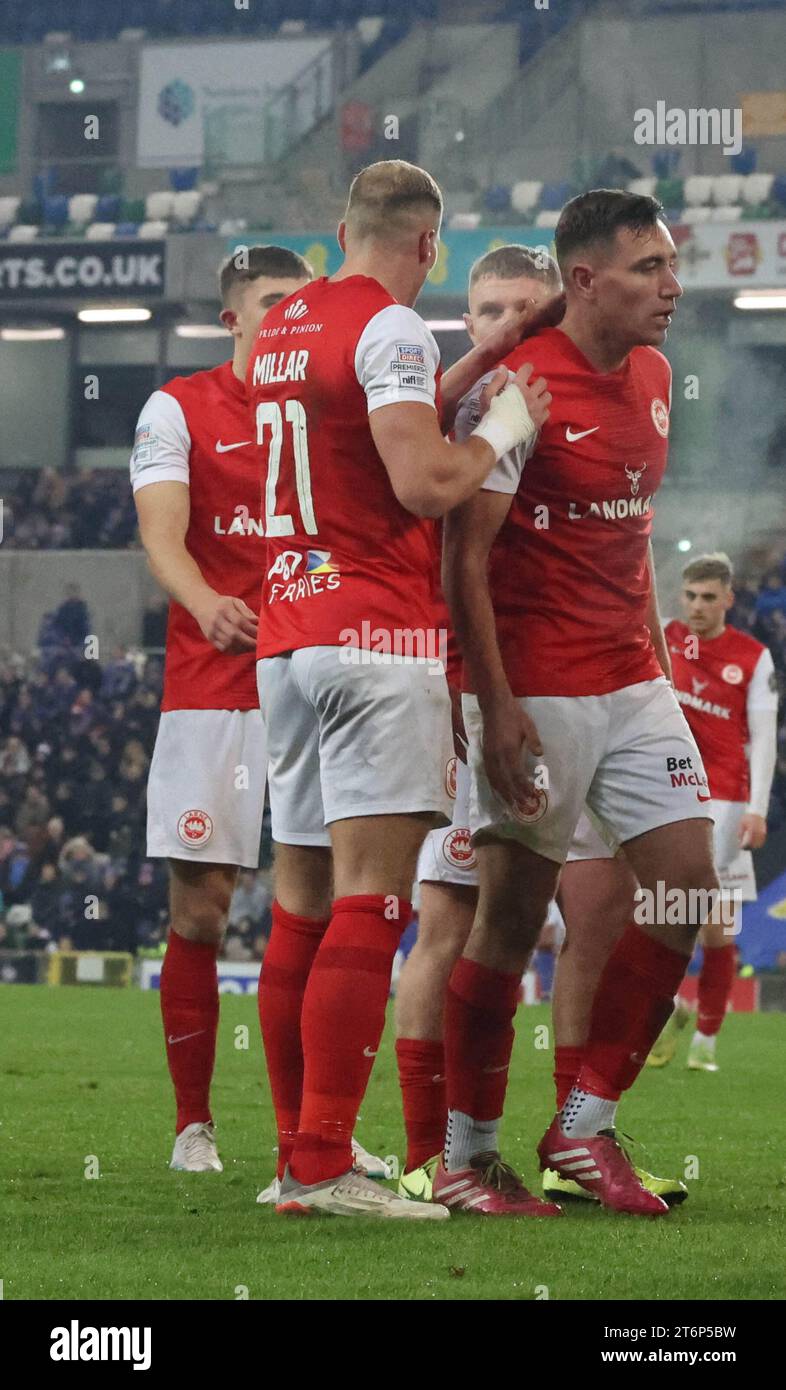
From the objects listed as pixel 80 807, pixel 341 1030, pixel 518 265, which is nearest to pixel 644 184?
pixel 80 807

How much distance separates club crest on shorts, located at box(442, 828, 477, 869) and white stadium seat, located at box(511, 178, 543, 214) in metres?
20.7

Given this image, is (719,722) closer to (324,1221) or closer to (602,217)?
(602,217)

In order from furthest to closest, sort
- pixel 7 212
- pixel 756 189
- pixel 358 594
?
pixel 7 212 → pixel 756 189 → pixel 358 594

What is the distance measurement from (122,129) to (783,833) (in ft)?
52.6

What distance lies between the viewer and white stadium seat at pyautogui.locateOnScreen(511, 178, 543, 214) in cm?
2436

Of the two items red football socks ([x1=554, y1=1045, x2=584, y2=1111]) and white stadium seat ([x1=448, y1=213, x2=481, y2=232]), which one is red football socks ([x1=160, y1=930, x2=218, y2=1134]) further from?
white stadium seat ([x1=448, y1=213, x2=481, y2=232])

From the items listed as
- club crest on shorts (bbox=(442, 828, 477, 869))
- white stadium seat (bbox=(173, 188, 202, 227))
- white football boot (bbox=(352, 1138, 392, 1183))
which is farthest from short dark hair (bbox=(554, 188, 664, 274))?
white stadium seat (bbox=(173, 188, 202, 227))

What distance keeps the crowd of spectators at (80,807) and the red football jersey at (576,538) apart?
45.7 feet

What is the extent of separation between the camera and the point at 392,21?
92.0 ft

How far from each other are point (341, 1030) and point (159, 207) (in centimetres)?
2346

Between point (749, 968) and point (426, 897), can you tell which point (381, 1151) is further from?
point (749, 968)

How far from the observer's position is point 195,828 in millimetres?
5004

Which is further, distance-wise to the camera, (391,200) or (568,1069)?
(568,1069)

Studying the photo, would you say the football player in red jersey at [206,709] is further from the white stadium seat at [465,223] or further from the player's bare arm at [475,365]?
the white stadium seat at [465,223]
